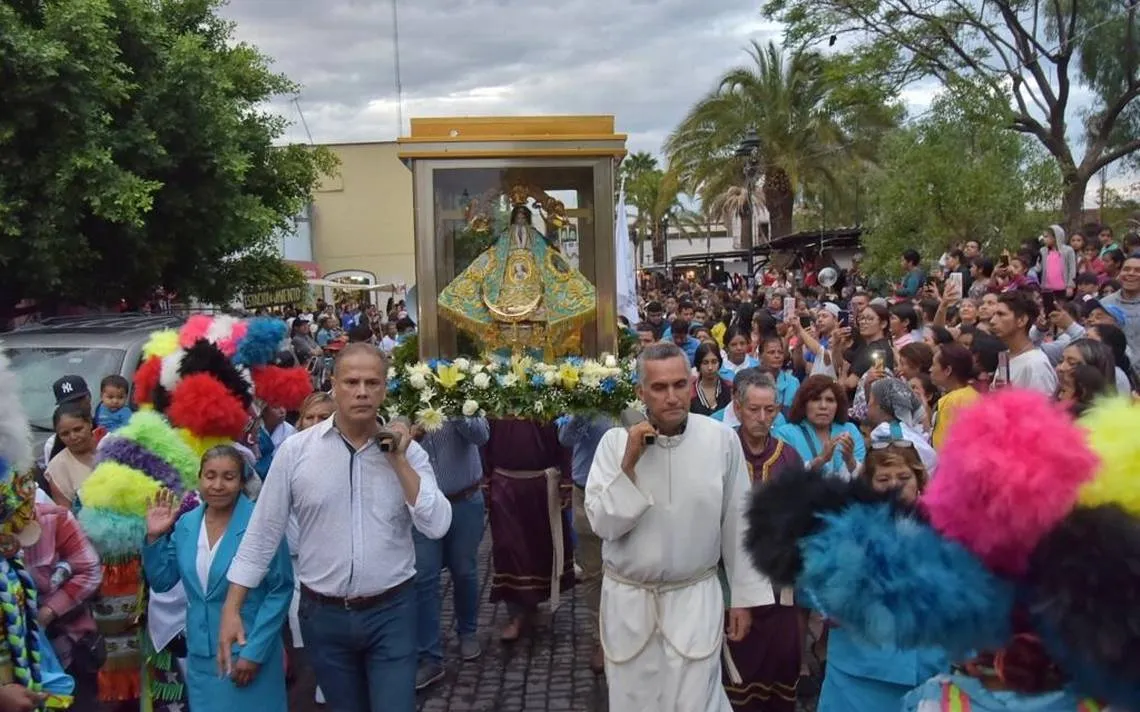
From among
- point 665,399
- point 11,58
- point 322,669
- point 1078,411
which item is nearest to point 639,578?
point 665,399

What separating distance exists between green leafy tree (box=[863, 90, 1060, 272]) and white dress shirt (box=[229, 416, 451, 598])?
12.1 m

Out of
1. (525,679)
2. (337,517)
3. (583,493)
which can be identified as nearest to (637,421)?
(337,517)

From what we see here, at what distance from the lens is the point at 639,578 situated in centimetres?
394

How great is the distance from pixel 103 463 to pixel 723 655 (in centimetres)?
299

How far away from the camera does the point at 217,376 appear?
5480 millimetres

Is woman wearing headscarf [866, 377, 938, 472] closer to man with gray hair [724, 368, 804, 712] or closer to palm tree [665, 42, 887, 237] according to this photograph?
man with gray hair [724, 368, 804, 712]

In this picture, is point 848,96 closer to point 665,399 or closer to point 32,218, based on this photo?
point 32,218

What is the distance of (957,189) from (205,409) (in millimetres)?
11873

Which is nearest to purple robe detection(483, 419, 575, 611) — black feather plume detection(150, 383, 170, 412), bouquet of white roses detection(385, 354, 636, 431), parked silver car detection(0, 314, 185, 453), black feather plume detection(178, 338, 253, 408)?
bouquet of white roses detection(385, 354, 636, 431)

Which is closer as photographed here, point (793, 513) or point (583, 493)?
point (793, 513)

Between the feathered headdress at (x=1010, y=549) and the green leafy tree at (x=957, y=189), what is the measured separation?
42.7ft

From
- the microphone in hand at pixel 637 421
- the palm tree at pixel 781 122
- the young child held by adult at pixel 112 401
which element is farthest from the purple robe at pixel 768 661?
the palm tree at pixel 781 122

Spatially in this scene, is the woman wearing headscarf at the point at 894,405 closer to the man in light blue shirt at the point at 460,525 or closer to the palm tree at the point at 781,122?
the man in light blue shirt at the point at 460,525

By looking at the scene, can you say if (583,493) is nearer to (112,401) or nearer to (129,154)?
(112,401)
